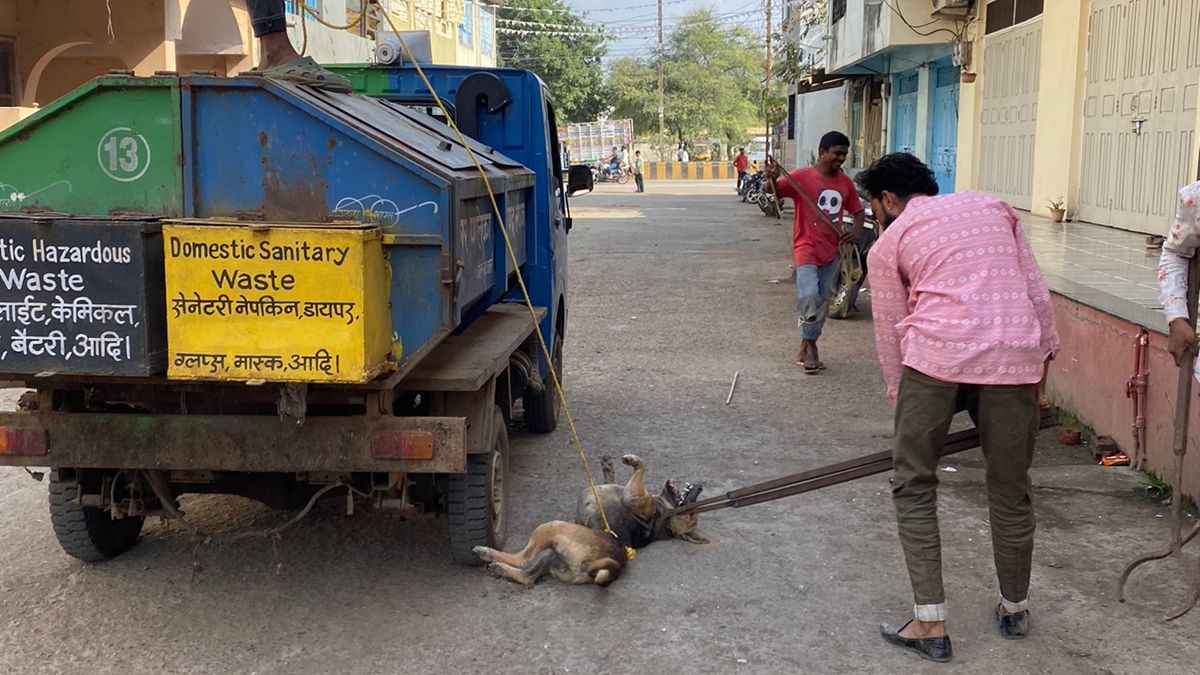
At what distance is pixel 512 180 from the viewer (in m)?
4.95

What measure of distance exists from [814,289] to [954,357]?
14.9ft

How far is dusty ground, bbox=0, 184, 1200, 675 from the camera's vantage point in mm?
3549

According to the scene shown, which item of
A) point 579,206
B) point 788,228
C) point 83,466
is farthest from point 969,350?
point 579,206

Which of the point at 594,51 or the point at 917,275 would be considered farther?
the point at 594,51

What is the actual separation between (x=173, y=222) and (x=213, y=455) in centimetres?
83

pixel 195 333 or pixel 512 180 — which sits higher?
pixel 512 180

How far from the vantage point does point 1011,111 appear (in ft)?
42.4

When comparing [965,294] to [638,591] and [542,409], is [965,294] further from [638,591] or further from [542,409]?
[542,409]

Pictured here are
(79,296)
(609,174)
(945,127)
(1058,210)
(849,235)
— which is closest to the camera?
(79,296)

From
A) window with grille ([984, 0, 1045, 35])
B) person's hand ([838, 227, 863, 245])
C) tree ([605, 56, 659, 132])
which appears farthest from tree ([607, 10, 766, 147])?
person's hand ([838, 227, 863, 245])

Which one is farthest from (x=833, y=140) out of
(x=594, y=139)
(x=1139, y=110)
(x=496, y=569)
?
(x=594, y=139)

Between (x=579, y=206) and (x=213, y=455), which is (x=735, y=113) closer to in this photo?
(x=579, y=206)

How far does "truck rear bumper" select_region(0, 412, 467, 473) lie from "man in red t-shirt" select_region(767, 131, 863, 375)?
4733mm

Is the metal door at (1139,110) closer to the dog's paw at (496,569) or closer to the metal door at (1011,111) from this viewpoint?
the metal door at (1011,111)
